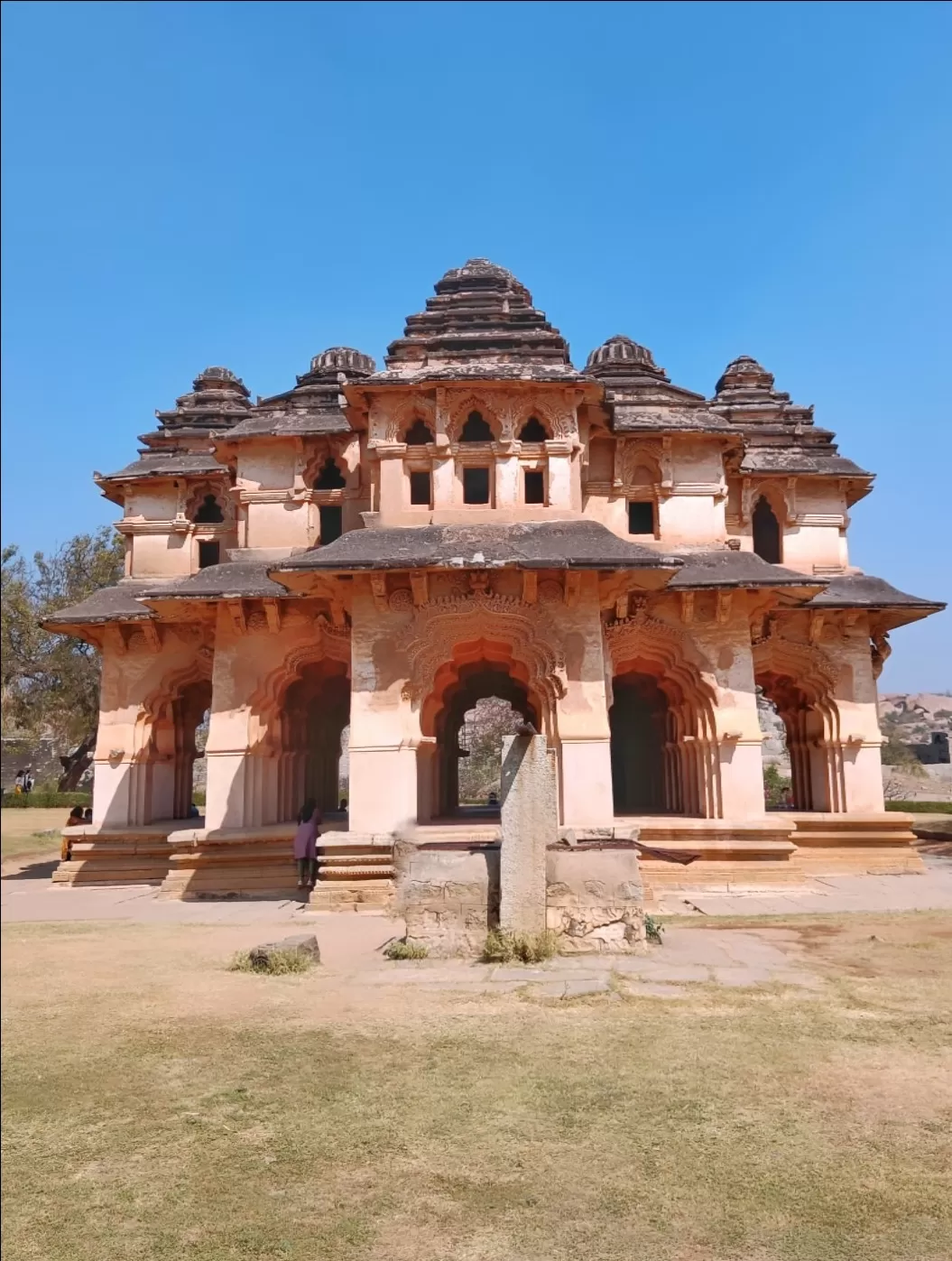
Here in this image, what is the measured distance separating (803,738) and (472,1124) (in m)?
15.5

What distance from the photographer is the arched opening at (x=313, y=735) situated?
17.0m

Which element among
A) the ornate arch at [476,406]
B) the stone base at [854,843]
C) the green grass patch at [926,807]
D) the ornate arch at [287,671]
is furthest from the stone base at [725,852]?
the green grass patch at [926,807]

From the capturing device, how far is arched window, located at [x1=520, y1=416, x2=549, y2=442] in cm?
1477

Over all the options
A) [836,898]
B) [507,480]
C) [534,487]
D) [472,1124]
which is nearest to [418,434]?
[507,480]

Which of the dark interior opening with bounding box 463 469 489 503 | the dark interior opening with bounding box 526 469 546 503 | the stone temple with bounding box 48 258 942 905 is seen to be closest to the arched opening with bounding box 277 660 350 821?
the stone temple with bounding box 48 258 942 905

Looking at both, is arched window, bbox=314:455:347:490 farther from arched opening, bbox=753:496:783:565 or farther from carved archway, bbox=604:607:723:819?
arched opening, bbox=753:496:783:565

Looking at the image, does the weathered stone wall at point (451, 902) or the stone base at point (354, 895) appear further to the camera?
the stone base at point (354, 895)

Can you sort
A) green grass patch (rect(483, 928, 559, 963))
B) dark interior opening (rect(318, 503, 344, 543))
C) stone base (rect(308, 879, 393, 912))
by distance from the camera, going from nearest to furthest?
green grass patch (rect(483, 928, 559, 963)), stone base (rect(308, 879, 393, 912)), dark interior opening (rect(318, 503, 344, 543))

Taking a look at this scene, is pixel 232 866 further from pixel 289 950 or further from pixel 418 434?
pixel 418 434

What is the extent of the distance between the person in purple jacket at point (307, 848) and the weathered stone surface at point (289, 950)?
198 inches

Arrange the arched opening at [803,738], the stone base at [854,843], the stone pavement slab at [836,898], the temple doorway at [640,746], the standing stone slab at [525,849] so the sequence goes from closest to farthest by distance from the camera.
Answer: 1. the standing stone slab at [525,849]
2. the stone pavement slab at [836,898]
3. the stone base at [854,843]
4. the arched opening at [803,738]
5. the temple doorway at [640,746]

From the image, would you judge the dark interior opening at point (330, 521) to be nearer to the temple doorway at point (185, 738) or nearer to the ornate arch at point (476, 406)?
the ornate arch at point (476, 406)

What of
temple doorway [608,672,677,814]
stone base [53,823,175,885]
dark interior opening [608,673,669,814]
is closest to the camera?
stone base [53,823,175,885]

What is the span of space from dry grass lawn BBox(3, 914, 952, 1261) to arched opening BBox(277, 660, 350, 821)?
9.56 m
